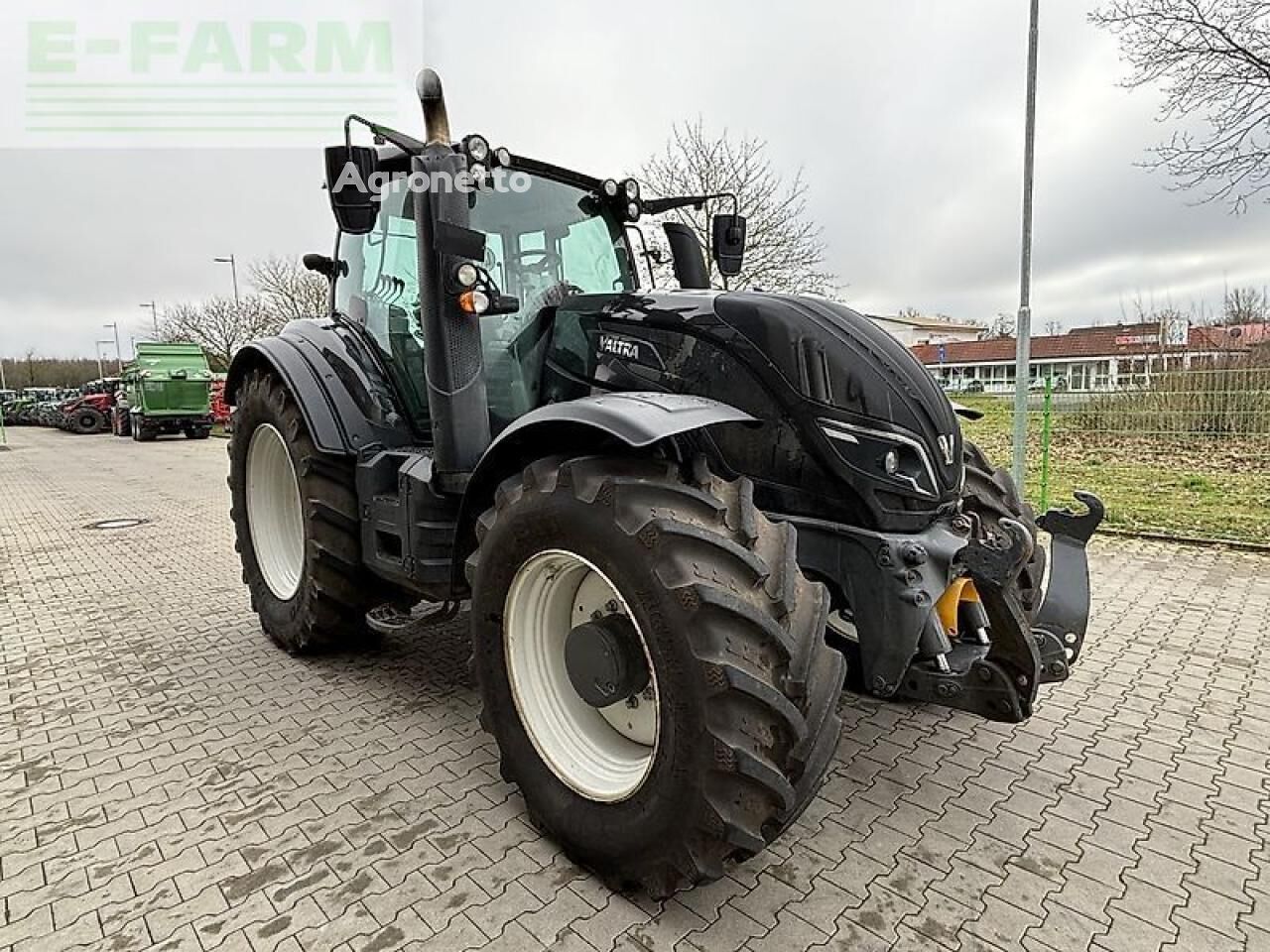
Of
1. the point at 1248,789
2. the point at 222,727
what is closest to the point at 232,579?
the point at 222,727

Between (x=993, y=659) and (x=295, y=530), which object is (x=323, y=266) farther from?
(x=993, y=659)

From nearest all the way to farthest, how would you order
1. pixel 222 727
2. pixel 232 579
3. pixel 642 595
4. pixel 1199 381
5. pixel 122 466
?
pixel 642 595, pixel 222 727, pixel 232 579, pixel 1199 381, pixel 122 466

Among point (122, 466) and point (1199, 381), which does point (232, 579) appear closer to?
point (1199, 381)

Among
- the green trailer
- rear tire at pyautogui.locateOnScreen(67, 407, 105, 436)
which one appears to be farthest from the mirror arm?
rear tire at pyautogui.locateOnScreen(67, 407, 105, 436)

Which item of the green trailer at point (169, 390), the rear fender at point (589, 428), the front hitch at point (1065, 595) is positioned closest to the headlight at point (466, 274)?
the rear fender at point (589, 428)

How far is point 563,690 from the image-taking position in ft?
8.30

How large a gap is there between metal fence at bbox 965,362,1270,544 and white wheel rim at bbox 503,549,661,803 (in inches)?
193

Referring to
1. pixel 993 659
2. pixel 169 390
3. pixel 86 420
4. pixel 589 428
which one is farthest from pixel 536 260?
pixel 86 420

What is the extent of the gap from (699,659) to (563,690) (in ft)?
2.58

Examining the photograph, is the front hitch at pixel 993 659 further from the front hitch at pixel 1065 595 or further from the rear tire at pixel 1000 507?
the rear tire at pixel 1000 507

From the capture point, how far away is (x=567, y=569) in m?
2.40

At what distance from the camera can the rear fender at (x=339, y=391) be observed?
11.9 feet

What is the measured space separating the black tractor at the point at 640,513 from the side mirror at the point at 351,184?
11mm

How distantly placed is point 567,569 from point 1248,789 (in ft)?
8.43
